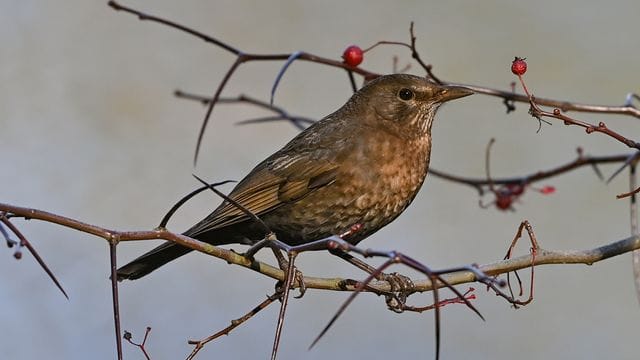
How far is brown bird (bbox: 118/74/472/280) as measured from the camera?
389cm

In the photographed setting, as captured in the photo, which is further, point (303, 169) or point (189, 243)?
point (303, 169)

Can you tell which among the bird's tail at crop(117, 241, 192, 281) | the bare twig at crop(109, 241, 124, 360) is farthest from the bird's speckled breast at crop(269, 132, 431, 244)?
the bare twig at crop(109, 241, 124, 360)

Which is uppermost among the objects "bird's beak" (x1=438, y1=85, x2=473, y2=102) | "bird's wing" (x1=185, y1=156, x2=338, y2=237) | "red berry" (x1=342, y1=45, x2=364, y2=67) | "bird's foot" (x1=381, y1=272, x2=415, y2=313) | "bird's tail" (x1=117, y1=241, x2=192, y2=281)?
"bird's beak" (x1=438, y1=85, x2=473, y2=102)

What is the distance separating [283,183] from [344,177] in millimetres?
274

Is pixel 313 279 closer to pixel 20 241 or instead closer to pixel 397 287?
pixel 397 287

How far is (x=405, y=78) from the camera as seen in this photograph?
4.12m

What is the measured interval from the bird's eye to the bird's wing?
38 centimetres

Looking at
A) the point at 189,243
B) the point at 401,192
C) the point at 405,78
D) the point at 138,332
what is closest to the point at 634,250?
the point at 189,243

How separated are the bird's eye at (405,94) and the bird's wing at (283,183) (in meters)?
0.38

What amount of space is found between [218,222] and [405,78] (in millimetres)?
895

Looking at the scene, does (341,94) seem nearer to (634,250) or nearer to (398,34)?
(398,34)

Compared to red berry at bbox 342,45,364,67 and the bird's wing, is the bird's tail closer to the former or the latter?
the bird's wing

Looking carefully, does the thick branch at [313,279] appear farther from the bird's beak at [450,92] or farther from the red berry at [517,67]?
the bird's beak at [450,92]

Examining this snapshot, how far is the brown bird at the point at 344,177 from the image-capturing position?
389 centimetres
